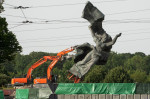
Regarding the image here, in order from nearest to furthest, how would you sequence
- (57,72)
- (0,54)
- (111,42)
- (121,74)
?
(111,42) < (0,54) < (121,74) < (57,72)

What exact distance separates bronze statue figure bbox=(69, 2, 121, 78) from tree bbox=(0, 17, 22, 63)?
17459 mm

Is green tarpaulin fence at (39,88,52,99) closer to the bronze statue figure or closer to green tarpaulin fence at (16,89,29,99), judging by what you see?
green tarpaulin fence at (16,89,29,99)

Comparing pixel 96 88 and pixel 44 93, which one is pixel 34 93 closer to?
pixel 44 93

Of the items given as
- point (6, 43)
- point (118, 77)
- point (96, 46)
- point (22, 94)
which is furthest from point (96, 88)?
point (118, 77)

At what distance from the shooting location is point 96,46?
38.6 metres

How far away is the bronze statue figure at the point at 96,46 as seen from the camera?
38.2 meters

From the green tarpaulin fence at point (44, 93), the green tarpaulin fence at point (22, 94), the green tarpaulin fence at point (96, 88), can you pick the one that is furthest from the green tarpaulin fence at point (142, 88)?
the green tarpaulin fence at point (22, 94)

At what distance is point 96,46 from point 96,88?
473 cm

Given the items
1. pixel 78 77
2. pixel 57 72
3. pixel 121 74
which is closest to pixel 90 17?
pixel 78 77

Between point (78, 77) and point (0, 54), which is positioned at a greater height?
point (0, 54)

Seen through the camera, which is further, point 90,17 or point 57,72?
point 57,72

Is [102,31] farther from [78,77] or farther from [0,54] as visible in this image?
[0,54]

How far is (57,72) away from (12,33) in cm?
8858

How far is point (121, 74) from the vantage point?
9619cm
